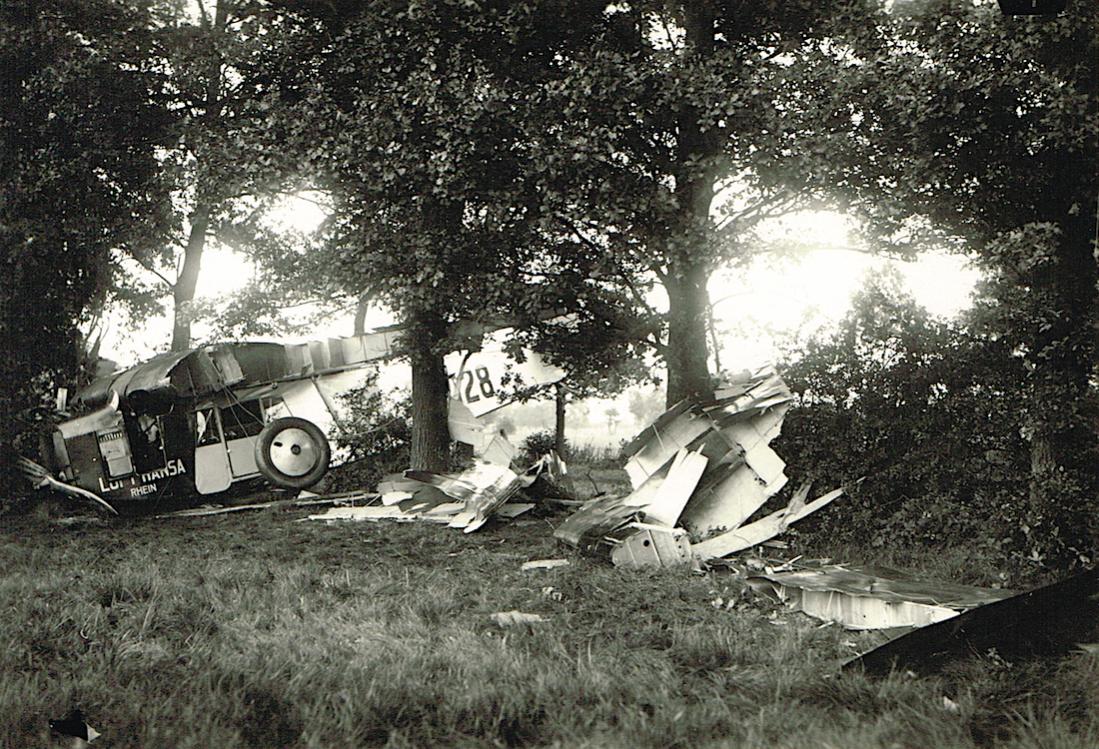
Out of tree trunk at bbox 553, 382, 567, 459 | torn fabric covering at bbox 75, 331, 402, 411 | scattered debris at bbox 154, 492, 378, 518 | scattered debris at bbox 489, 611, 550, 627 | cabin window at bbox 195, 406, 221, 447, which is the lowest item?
scattered debris at bbox 489, 611, 550, 627

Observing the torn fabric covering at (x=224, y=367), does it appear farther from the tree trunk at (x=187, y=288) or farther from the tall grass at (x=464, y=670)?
the tall grass at (x=464, y=670)

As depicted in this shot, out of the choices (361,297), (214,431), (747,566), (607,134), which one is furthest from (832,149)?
(214,431)

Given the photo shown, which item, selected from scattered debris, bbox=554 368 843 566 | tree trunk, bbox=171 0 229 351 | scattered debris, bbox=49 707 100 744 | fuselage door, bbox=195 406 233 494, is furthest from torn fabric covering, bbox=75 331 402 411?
scattered debris, bbox=49 707 100 744

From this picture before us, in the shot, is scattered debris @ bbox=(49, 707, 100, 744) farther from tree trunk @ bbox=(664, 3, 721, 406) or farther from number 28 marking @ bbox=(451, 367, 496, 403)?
number 28 marking @ bbox=(451, 367, 496, 403)

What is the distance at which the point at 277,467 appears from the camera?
13.0 m

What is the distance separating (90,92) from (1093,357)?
12371 millimetres

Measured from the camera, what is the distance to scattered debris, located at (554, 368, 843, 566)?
8109mm

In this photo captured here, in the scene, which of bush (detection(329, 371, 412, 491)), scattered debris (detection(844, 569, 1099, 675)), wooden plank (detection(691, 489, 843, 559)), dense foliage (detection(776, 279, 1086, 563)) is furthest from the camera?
bush (detection(329, 371, 412, 491))

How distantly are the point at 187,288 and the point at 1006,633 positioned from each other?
12.9m

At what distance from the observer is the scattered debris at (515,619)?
570cm

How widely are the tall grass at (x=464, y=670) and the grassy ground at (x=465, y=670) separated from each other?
2 cm

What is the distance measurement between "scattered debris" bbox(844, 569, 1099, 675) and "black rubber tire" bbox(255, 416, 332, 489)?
33.8 ft

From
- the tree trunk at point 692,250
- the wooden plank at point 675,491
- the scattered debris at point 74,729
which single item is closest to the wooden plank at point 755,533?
the wooden plank at point 675,491

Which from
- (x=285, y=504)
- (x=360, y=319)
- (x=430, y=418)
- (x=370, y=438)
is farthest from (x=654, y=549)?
(x=360, y=319)
